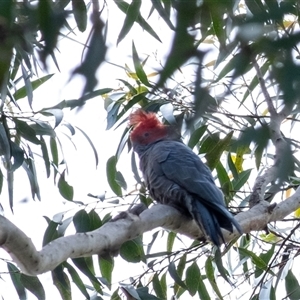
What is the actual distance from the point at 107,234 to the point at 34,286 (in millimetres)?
1039

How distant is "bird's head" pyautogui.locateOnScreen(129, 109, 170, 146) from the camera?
2932 millimetres

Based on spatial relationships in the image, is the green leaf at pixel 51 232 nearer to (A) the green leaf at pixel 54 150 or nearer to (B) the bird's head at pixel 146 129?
(A) the green leaf at pixel 54 150

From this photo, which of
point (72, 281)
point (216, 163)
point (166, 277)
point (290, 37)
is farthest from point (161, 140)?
point (290, 37)

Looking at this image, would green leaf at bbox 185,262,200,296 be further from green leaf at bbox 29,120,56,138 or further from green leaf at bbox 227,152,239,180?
green leaf at bbox 29,120,56,138

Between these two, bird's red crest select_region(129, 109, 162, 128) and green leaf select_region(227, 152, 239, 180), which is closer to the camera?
green leaf select_region(227, 152, 239, 180)

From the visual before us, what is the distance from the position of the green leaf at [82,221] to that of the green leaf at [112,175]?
324 millimetres

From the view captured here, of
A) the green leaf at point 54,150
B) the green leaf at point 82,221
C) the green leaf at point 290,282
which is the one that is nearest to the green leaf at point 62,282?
the green leaf at point 82,221

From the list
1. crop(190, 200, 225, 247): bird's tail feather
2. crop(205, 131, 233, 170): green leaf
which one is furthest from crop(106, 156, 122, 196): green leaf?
crop(190, 200, 225, 247): bird's tail feather

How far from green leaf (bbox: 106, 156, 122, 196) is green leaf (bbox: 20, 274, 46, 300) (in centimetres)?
51

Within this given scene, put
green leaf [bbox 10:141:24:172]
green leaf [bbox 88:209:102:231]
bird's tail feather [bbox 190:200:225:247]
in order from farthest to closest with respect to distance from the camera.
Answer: green leaf [bbox 88:209:102:231] → green leaf [bbox 10:141:24:172] → bird's tail feather [bbox 190:200:225:247]

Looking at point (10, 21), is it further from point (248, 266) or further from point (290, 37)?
point (248, 266)

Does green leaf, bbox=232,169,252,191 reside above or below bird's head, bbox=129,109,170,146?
below

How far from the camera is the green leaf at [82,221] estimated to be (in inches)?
93.7

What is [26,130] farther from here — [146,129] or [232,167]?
[232,167]
